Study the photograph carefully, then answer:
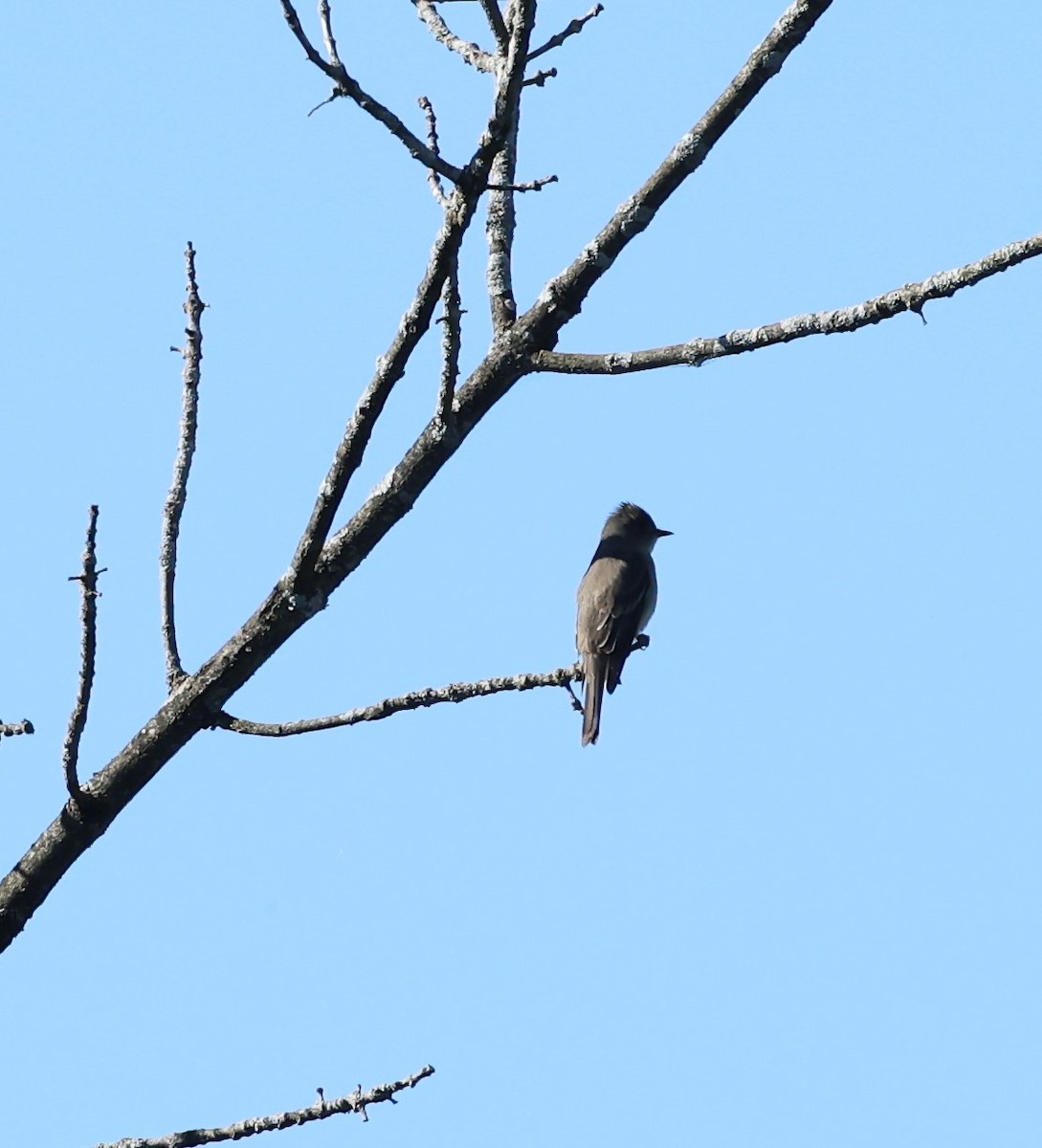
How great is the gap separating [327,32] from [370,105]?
505mm

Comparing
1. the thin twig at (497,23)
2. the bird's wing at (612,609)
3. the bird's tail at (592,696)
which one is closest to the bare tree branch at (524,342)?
the thin twig at (497,23)

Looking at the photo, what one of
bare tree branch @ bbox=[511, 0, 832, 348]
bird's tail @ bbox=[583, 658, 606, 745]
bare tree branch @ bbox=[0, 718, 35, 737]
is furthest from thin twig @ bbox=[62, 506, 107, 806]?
bird's tail @ bbox=[583, 658, 606, 745]

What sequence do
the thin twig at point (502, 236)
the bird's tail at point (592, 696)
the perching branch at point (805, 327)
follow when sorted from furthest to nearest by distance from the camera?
the bird's tail at point (592, 696)
the thin twig at point (502, 236)
the perching branch at point (805, 327)

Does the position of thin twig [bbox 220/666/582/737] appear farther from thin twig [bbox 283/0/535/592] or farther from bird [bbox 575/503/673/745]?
bird [bbox 575/503/673/745]

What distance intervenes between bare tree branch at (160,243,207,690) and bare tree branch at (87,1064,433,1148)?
119 centimetres

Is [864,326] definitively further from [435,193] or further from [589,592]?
[589,592]

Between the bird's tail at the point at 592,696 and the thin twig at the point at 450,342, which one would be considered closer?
the thin twig at the point at 450,342

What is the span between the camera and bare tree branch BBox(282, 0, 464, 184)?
3.50 m

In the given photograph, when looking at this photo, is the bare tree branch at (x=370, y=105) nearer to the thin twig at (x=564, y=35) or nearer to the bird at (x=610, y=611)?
the thin twig at (x=564, y=35)

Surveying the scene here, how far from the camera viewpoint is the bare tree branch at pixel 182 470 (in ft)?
14.9

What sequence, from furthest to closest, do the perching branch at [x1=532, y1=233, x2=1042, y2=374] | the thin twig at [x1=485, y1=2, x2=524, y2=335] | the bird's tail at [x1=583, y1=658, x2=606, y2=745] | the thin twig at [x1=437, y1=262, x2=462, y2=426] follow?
the bird's tail at [x1=583, y1=658, x2=606, y2=745]
the thin twig at [x1=485, y1=2, x2=524, y2=335]
the thin twig at [x1=437, y1=262, x2=462, y2=426]
the perching branch at [x1=532, y1=233, x2=1042, y2=374]

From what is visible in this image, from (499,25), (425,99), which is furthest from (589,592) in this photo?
(499,25)

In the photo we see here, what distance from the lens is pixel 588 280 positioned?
4176 mm

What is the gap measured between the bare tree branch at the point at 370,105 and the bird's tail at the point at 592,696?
6.29m
